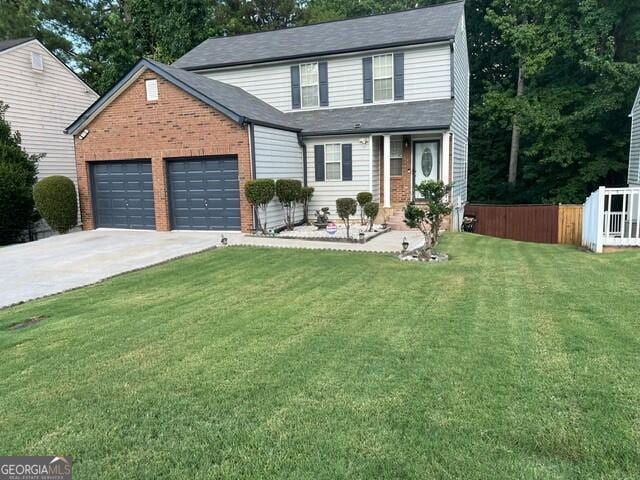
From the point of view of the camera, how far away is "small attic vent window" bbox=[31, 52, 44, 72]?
18.4m

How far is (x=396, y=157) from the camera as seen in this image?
16.3 metres

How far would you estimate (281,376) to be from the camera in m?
4.15

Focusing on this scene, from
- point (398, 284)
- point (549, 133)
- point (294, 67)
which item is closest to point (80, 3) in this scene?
point (294, 67)

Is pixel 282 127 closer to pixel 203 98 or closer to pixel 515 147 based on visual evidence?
pixel 203 98

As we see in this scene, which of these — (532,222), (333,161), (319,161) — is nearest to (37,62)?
(319,161)

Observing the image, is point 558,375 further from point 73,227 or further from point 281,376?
point 73,227

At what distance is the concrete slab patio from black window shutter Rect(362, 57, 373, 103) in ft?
18.5

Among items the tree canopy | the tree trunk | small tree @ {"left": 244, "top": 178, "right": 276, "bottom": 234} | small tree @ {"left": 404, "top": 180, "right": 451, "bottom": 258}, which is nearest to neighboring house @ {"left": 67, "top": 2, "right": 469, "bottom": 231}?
small tree @ {"left": 244, "top": 178, "right": 276, "bottom": 234}

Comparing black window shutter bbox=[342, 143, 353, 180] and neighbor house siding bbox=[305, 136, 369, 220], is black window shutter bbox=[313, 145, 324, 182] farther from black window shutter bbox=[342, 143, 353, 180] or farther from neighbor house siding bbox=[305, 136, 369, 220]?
black window shutter bbox=[342, 143, 353, 180]

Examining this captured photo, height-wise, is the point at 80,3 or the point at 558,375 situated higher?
the point at 80,3

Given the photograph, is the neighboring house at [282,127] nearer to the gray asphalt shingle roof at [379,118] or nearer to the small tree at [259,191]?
the gray asphalt shingle roof at [379,118]

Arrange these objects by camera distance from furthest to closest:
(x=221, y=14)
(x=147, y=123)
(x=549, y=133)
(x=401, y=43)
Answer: (x=221, y=14) → (x=549, y=133) → (x=401, y=43) → (x=147, y=123)

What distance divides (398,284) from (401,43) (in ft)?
36.5

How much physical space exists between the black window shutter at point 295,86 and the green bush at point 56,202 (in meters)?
8.27
